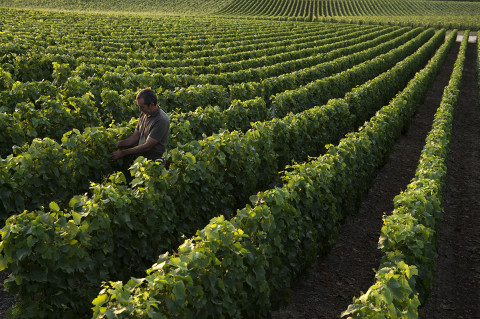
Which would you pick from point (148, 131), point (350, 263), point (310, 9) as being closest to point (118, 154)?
point (148, 131)

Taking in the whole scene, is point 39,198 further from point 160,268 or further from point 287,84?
point 287,84

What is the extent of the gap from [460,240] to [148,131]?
6.43m

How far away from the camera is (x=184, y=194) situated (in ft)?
21.2

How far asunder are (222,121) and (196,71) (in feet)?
25.4

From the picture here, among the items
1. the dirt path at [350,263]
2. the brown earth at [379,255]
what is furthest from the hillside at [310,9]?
the dirt path at [350,263]

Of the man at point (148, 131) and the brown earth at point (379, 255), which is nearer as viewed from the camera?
the brown earth at point (379, 255)

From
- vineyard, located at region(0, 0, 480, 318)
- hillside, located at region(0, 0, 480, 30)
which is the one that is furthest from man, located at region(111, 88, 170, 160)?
hillside, located at region(0, 0, 480, 30)

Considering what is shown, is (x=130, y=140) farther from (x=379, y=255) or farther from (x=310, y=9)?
(x=310, y=9)

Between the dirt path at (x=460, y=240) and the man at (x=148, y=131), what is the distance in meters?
4.85

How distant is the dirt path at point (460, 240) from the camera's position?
22.0ft

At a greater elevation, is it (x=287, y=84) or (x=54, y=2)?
(x=54, y=2)

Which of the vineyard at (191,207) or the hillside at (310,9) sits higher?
the hillside at (310,9)

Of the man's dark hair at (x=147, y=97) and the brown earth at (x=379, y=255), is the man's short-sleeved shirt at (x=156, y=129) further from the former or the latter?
the brown earth at (x=379, y=255)

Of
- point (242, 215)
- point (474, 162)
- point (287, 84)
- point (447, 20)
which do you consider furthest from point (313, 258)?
point (447, 20)
